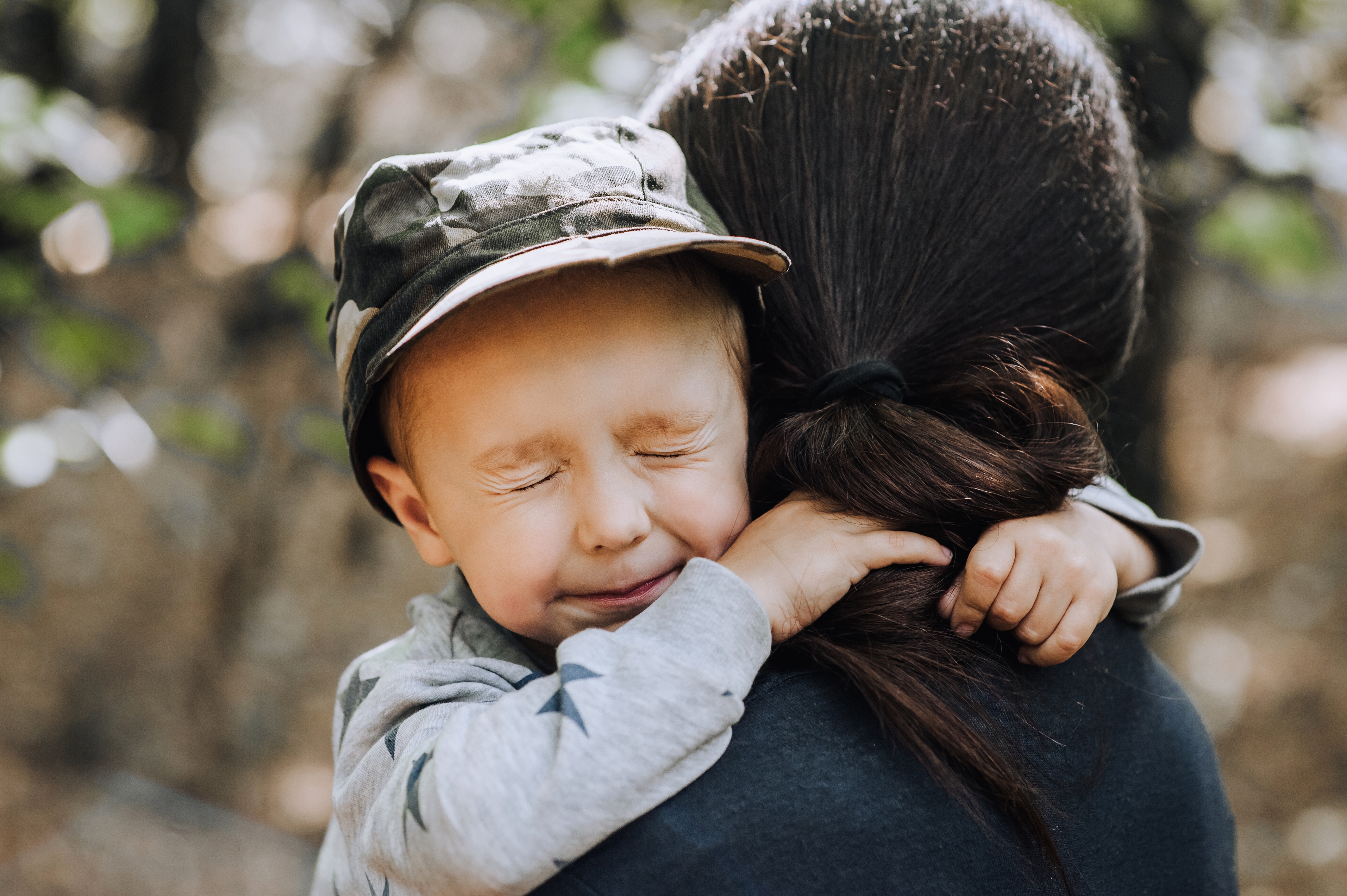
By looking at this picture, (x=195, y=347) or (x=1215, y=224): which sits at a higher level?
(x=1215, y=224)

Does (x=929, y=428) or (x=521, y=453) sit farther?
(x=521, y=453)

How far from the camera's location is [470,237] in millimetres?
1178

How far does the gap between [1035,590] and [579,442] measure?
566mm

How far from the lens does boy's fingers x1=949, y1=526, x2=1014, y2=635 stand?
112 centimetres

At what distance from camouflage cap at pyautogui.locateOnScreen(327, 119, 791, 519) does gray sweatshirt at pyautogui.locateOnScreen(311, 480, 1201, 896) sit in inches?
14.9

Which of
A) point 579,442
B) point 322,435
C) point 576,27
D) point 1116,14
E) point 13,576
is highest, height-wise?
point 1116,14

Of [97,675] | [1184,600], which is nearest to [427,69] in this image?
[97,675]

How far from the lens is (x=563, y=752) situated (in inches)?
38.5

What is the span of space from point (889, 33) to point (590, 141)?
434 mm

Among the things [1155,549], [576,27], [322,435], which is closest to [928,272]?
[1155,549]

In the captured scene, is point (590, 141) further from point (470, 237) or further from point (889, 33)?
point (889, 33)

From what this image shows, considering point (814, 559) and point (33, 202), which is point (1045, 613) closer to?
point (814, 559)

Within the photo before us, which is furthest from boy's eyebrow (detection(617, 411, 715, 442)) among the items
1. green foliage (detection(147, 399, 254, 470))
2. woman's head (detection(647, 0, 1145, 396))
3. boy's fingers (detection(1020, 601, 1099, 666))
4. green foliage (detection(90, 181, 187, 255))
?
green foliage (detection(147, 399, 254, 470))

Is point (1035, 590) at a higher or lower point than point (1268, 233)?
lower
